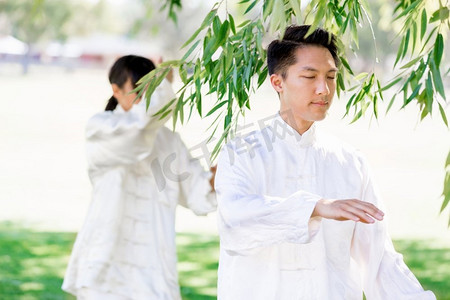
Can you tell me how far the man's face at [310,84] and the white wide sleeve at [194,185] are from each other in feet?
9.22

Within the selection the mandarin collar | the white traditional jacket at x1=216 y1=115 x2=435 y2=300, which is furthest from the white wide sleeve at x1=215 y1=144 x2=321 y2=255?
the mandarin collar

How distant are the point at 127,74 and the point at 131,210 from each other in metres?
0.82

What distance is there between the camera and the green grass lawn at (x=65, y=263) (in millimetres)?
8430

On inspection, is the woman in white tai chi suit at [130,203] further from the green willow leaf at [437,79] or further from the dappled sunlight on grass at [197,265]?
the green willow leaf at [437,79]

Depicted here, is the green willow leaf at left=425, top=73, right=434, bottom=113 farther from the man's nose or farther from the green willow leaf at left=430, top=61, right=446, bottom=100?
the man's nose

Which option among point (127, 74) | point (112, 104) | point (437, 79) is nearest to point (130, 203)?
point (112, 104)

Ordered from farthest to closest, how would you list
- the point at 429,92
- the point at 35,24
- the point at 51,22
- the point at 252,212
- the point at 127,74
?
the point at 51,22, the point at 35,24, the point at 127,74, the point at 429,92, the point at 252,212

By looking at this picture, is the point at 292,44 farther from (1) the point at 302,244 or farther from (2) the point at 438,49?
(1) the point at 302,244

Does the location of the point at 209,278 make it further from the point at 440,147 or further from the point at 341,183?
the point at 440,147

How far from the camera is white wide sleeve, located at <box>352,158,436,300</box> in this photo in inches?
127

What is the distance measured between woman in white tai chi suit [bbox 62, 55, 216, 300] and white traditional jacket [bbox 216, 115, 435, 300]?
2.52 metres

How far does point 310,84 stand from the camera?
3.15 m

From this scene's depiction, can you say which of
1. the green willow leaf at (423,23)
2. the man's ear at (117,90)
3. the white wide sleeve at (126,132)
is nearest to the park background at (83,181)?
the green willow leaf at (423,23)

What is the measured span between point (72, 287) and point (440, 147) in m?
21.4
